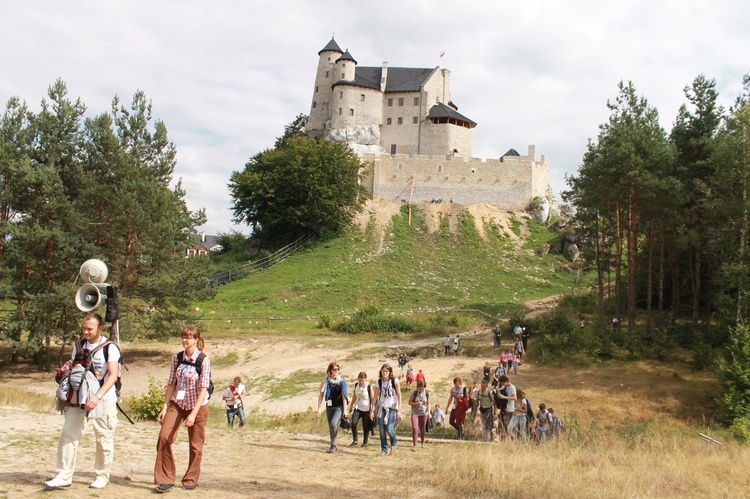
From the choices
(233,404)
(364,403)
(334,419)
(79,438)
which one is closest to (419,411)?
(364,403)

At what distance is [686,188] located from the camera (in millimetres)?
25094

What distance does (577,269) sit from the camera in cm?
5009

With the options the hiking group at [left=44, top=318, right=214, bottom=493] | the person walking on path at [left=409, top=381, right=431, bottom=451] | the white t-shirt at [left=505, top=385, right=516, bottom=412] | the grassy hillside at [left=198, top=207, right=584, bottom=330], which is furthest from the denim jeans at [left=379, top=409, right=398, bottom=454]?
the grassy hillside at [left=198, top=207, right=584, bottom=330]

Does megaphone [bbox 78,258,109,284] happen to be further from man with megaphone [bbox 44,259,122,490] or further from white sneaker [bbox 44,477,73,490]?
white sneaker [bbox 44,477,73,490]

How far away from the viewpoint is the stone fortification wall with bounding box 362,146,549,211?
5953 cm

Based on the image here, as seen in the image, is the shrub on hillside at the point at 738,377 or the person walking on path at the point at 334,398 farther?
the shrub on hillside at the point at 738,377

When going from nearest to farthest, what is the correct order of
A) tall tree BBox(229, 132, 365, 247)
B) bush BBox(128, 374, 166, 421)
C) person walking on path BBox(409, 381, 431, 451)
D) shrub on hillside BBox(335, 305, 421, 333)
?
person walking on path BBox(409, 381, 431, 451) → bush BBox(128, 374, 166, 421) → shrub on hillside BBox(335, 305, 421, 333) → tall tree BBox(229, 132, 365, 247)

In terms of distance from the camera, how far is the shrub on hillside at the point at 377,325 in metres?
34.1

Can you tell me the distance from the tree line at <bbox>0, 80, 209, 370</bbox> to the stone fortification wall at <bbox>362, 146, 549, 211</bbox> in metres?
34.0

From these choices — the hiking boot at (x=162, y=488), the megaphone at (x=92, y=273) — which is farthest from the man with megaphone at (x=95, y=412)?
the megaphone at (x=92, y=273)

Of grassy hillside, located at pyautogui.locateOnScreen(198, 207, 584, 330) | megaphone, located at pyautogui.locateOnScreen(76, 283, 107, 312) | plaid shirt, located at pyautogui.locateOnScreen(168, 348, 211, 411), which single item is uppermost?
grassy hillside, located at pyautogui.locateOnScreen(198, 207, 584, 330)

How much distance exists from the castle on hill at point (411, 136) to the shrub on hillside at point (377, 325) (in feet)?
86.4

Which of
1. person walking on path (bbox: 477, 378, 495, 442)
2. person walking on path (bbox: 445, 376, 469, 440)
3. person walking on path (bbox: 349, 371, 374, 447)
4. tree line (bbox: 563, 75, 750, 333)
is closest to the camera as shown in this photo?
person walking on path (bbox: 349, 371, 374, 447)

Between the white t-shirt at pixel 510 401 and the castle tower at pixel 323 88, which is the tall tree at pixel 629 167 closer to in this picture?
the white t-shirt at pixel 510 401
